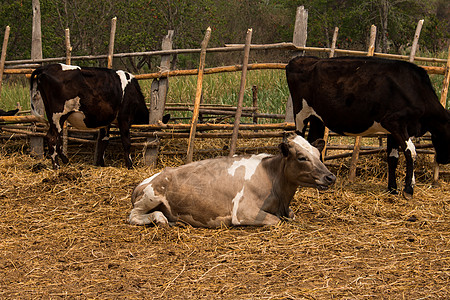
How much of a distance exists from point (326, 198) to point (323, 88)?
1.47 m

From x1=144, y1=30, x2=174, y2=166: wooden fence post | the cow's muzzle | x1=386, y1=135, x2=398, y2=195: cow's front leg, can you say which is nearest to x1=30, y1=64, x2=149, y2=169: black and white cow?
x1=144, y1=30, x2=174, y2=166: wooden fence post

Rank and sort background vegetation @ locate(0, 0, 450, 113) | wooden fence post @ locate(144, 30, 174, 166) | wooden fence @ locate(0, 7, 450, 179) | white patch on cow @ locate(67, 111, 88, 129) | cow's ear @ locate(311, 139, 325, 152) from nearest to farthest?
1. cow's ear @ locate(311, 139, 325, 152)
2. wooden fence @ locate(0, 7, 450, 179)
3. white patch on cow @ locate(67, 111, 88, 129)
4. wooden fence post @ locate(144, 30, 174, 166)
5. background vegetation @ locate(0, 0, 450, 113)

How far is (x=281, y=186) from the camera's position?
5.02m

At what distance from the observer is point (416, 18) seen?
25859mm

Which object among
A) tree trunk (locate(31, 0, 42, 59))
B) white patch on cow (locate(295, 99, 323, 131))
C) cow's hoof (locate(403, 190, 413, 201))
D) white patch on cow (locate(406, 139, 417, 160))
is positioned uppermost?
tree trunk (locate(31, 0, 42, 59))

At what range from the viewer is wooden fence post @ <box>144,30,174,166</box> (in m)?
8.11

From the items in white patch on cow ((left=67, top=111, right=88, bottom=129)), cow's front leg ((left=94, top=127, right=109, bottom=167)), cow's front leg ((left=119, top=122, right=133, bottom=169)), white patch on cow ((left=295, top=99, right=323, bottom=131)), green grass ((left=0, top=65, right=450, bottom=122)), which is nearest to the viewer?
white patch on cow ((left=295, top=99, right=323, bottom=131))

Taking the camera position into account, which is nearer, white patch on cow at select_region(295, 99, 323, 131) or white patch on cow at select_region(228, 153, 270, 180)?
white patch on cow at select_region(228, 153, 270, 180)

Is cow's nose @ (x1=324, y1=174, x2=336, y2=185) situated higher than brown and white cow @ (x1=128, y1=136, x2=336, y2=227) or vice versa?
cow's nose @ (x1=324, y1=174, x2=336, y2=185)

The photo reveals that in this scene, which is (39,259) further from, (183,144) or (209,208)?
(183,144)

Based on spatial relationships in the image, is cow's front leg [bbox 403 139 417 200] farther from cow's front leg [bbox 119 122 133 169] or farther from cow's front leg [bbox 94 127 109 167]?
cow's front leg [bbox 94 127 109 167]

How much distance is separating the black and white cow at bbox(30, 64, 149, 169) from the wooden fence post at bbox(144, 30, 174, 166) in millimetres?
290

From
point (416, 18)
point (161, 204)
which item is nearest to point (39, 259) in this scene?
point (161, 204)

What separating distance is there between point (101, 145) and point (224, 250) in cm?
461
